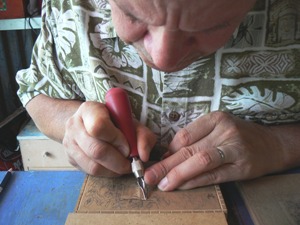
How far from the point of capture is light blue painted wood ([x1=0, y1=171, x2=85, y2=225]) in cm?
57

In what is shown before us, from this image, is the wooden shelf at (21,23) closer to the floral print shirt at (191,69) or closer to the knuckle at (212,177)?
the floral print shirt at (191,69)

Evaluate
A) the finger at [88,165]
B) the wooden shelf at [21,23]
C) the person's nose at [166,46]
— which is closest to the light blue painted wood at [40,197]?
the finger at [88,165]

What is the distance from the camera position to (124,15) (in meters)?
0.42

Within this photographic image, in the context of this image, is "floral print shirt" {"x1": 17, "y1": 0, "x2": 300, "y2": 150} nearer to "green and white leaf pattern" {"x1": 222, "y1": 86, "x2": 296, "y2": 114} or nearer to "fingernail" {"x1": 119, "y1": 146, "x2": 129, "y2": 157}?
"green and white leaf pattern" {"x1": 222, "y1": 86, "x2": 296, "y2": 114}

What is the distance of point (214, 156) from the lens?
0.56 m

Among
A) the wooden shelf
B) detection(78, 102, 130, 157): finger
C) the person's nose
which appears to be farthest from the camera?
the wooden shelf

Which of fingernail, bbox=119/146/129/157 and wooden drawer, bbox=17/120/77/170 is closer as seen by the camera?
fingernail, bbox=119/146/129/157

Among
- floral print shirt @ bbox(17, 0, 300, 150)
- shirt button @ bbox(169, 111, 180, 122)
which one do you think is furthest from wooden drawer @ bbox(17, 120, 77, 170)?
shirt button @ bbox(169, 111, 180, 122)

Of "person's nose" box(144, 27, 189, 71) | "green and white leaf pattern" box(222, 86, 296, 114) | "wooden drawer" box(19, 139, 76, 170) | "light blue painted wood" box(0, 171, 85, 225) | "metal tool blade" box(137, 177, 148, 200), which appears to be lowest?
"wooden drawer" box(19, 139, 76, 170)

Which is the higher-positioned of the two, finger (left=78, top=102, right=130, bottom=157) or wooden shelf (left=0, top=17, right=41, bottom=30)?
wooden shelf (left=0, top=17, right=41, bottom=30)

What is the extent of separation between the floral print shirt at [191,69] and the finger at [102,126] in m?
0.16

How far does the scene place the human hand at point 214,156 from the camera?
56cm

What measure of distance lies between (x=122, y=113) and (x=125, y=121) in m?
0.02

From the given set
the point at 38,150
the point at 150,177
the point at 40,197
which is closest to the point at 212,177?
the point at 150,177
